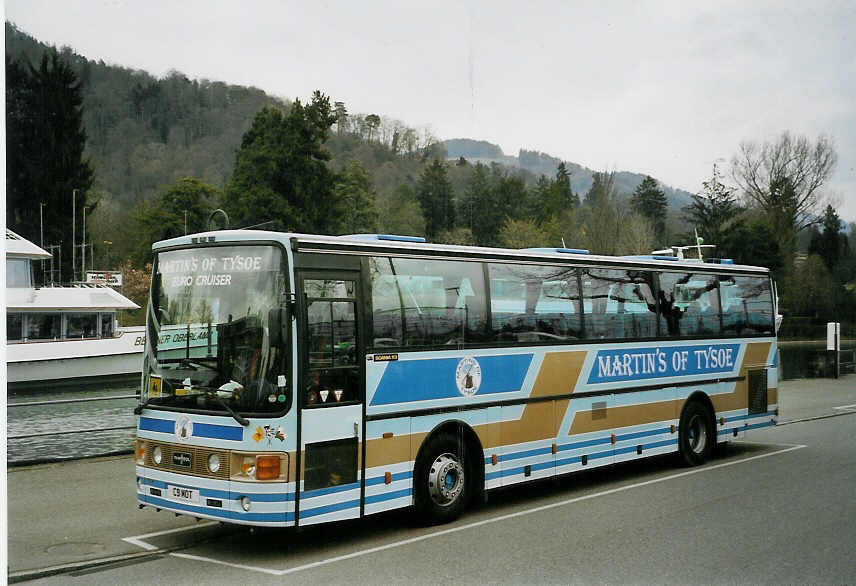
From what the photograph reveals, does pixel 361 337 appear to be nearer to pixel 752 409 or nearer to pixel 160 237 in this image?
pixel 752 409

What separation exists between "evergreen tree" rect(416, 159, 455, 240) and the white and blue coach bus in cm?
6547

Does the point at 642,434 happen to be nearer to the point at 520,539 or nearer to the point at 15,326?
the point at 520,539

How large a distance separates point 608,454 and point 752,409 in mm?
4319

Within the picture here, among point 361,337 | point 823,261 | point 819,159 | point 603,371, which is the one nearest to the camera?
point 361,337

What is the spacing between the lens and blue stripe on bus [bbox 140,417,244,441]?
793 cm

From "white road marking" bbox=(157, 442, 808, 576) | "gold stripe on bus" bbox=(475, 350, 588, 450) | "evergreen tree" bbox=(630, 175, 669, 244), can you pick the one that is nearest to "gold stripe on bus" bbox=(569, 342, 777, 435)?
"gold stripe on bus" bbox=(475, 350, 588, 450)

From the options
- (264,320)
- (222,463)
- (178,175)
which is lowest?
(222,463)

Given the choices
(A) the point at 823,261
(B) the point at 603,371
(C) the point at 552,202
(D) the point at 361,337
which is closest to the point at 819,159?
(B) the point at 603,371

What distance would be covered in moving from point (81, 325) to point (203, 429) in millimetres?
26176

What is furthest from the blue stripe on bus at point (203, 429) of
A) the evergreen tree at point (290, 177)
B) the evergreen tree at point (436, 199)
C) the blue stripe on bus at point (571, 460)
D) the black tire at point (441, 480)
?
the evergreen tree at point (436, 199)

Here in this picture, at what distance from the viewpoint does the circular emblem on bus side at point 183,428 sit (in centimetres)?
825

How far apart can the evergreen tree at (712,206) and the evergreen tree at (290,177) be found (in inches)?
1259

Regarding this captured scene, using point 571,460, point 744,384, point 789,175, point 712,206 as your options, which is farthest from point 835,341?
point 712,206

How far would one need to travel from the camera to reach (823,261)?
6181 cm
